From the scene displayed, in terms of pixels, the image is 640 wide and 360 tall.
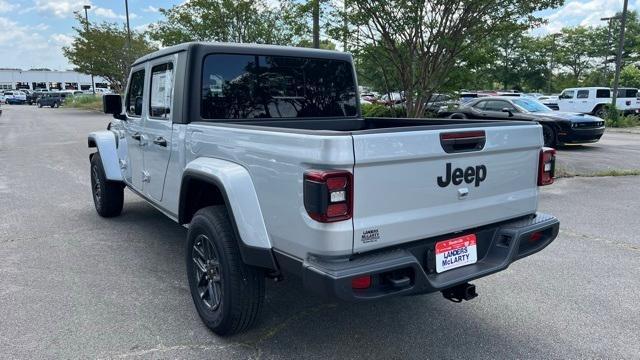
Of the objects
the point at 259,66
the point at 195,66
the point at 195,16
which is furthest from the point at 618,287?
the point at 195,16

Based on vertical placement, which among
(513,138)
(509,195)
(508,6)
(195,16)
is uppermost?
(195,16)

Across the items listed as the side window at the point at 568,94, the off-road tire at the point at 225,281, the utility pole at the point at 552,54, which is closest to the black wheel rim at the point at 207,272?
the off-road tire at the point at 225,281

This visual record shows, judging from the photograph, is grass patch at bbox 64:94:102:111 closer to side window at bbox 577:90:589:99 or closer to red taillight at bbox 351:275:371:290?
side window at bbox 577:90:589:99

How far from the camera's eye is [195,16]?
66.2 ft

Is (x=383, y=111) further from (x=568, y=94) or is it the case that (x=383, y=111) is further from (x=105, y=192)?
(x=568, y=94)

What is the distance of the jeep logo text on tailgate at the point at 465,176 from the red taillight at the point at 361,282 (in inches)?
27.7

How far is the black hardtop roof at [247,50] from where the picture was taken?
3.75m

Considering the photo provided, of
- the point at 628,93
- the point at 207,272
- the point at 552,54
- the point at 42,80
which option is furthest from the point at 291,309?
the point at 42,80

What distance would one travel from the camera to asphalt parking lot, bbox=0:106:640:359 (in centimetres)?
311

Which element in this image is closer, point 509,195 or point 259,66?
point 509,195

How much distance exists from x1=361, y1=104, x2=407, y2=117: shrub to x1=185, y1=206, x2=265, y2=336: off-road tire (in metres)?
10.3

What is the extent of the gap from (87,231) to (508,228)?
15.2 ft

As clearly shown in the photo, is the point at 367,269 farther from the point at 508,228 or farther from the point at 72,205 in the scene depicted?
the point at 72,205

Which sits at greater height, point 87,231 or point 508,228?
point 508,228
